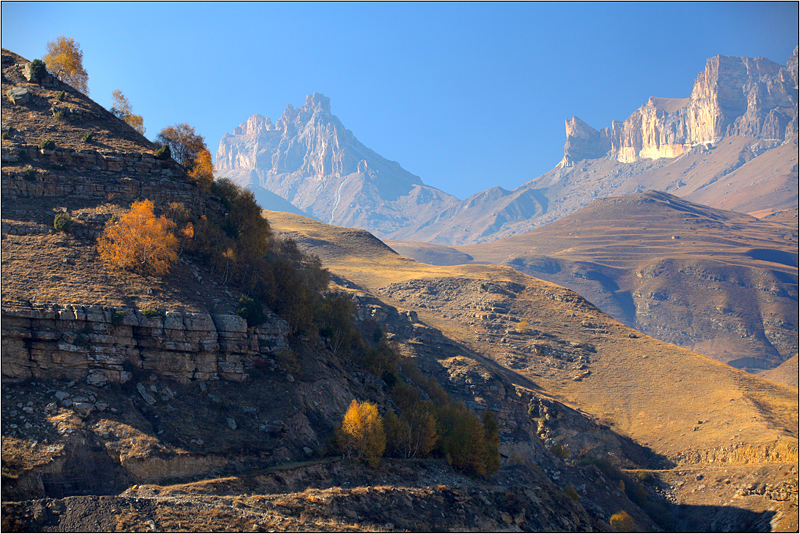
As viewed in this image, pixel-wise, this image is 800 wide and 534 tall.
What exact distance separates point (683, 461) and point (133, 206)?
7727 cm

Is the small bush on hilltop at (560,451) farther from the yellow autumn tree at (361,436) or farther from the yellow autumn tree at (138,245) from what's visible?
the yellow autumn tree at (138,245)

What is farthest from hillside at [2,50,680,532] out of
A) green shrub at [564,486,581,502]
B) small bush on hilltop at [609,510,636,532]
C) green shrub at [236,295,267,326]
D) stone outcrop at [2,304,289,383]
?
small bush on hilltop at [609,510,636,532]

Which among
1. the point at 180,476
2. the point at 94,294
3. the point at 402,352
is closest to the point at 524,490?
the point at 180,476

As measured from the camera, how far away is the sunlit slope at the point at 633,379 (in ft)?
261

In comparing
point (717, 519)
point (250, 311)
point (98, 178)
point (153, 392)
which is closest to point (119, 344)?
point (153, 392)

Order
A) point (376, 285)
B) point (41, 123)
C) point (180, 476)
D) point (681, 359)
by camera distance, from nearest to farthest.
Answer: point (180, 476), point (41, 123), point (681, 359), point (376, 285)

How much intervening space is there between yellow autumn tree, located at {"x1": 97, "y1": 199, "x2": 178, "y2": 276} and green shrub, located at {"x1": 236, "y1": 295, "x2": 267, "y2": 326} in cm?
592

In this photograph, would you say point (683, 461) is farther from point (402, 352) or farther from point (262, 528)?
point (262, 528)

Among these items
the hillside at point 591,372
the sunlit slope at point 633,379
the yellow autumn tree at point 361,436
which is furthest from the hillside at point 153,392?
the sunlit slope at point 633,379

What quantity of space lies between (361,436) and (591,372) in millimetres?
76988

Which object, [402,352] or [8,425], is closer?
[8,425]

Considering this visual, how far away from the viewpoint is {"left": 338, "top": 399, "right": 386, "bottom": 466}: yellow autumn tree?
128ft

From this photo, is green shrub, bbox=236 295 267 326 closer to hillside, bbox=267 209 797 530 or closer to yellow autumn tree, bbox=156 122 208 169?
yellow autumn tree, bbox=156 122 208 169

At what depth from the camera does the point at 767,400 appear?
9056 centimetres
